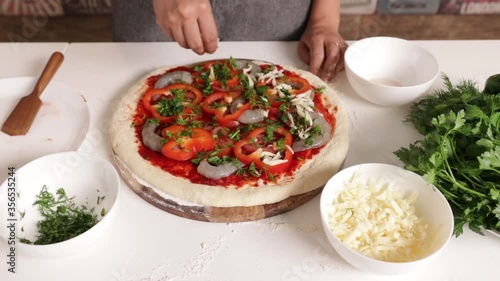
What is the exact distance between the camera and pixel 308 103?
1846 millimetres

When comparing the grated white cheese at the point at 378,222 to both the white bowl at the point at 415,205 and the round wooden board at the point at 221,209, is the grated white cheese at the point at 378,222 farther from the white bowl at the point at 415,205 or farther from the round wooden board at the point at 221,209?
the round wooden board at the point at 221,209

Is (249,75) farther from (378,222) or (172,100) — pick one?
(378,222)

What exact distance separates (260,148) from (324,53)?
2.25ft

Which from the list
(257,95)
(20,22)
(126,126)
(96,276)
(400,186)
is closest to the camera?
(96,276)

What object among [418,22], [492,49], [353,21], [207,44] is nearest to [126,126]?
[207,44]

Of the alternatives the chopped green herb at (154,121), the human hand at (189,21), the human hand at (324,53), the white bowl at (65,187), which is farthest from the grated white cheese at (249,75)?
the white bowl at (65,187)

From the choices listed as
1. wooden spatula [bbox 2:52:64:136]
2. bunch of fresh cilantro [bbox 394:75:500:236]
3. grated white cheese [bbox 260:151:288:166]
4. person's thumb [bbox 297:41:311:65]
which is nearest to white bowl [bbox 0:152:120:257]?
wooden spatula [bbox 2:52:64:136]

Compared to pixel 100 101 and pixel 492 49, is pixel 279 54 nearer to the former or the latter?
pixel 100 101

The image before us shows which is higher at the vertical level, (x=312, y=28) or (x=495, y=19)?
(x=312, y=28)

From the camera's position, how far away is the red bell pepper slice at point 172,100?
72.4 inches

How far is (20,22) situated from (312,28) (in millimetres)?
2838

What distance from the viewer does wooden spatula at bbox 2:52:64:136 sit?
6.17ft

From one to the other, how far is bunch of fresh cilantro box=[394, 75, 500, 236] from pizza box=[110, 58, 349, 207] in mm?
313

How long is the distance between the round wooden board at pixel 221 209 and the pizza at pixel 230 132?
0.06ft
